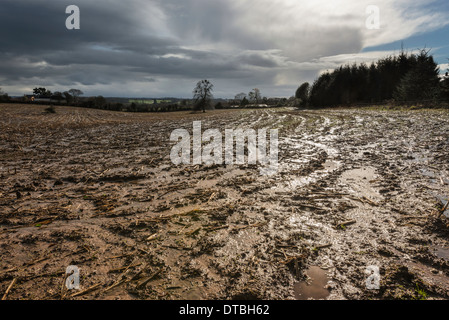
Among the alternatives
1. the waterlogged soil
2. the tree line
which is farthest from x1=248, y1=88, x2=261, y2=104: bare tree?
the waterlogged soil

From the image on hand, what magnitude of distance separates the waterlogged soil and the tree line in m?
31.7

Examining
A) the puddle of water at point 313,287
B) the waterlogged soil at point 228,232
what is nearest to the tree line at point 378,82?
the waterlogged soil at point 228,232

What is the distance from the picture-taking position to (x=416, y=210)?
11.1 feet

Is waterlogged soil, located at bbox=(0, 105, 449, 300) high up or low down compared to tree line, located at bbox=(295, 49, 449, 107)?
down

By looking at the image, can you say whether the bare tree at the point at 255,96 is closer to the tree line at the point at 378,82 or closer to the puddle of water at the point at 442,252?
the tree line at the point at 378,82

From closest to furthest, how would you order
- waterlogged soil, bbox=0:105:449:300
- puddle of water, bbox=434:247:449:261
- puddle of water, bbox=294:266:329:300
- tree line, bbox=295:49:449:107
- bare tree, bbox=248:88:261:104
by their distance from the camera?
puddle of water, bbox=294:266:329:300
waterlogged soil, bbox=0:105:449:300
puddle of water, bbox=434:247:449:261
tree line, bbox=295:49:449:107
bare tree, bbox=248:88:261:104

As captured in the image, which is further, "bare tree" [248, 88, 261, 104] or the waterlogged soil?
"bare tree" [248, 88, 261, 104]

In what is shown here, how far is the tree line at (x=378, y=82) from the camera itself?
29.2 meters

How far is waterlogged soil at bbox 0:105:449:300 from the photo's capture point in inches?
84.2

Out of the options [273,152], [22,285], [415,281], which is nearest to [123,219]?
[22,285]

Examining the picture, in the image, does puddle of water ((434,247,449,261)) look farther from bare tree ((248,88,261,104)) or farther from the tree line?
bare tree ((248,88,261,104))

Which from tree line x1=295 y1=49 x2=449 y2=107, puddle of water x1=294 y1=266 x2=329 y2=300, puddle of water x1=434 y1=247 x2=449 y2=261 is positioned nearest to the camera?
puddle of water x1=294 y1=266 x2=329 y2=300

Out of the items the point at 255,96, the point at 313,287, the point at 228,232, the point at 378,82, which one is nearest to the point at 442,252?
the point at 313,287

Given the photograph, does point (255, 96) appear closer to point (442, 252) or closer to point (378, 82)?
point (378, 82)
